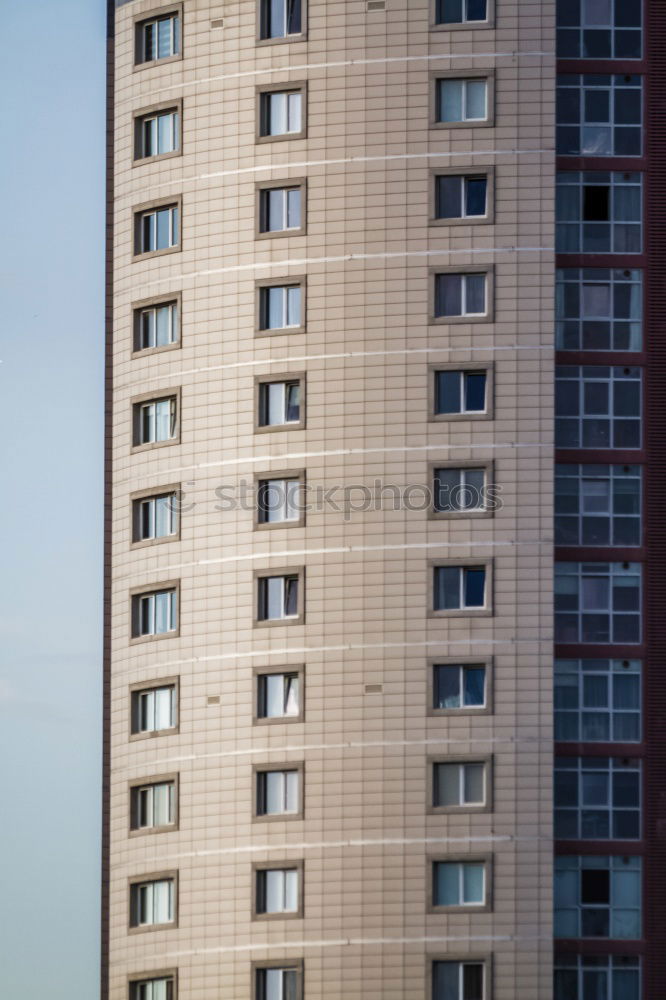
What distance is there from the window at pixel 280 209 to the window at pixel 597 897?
26606 mm

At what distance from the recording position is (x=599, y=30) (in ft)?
280

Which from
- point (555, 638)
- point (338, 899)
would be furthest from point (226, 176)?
point (338, 899)

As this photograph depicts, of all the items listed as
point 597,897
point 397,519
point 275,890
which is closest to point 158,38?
point 397,519

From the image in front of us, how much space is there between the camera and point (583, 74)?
84875mm

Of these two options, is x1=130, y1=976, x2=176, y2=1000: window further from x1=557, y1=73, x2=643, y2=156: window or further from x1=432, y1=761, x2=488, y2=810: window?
x1=557, y1=73, x2=643, y2=156: window

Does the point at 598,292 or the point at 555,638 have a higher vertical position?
the point at 598,292

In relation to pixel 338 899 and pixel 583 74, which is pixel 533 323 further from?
pixel 338 899

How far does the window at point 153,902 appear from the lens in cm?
8231

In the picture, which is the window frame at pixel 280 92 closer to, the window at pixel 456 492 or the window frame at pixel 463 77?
the window frame at pixel 463 77

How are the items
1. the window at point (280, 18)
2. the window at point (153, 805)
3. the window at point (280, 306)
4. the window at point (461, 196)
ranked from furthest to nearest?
the window at point (280, 18) < the window at point (280, 306) < the window at point (153, 805) < the window at point (461, 196)

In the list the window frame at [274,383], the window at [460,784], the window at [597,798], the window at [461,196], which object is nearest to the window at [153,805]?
the window at [460,784]

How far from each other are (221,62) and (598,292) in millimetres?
17538

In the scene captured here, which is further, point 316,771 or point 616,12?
point 616,12

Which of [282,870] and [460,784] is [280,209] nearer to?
[460,784]
